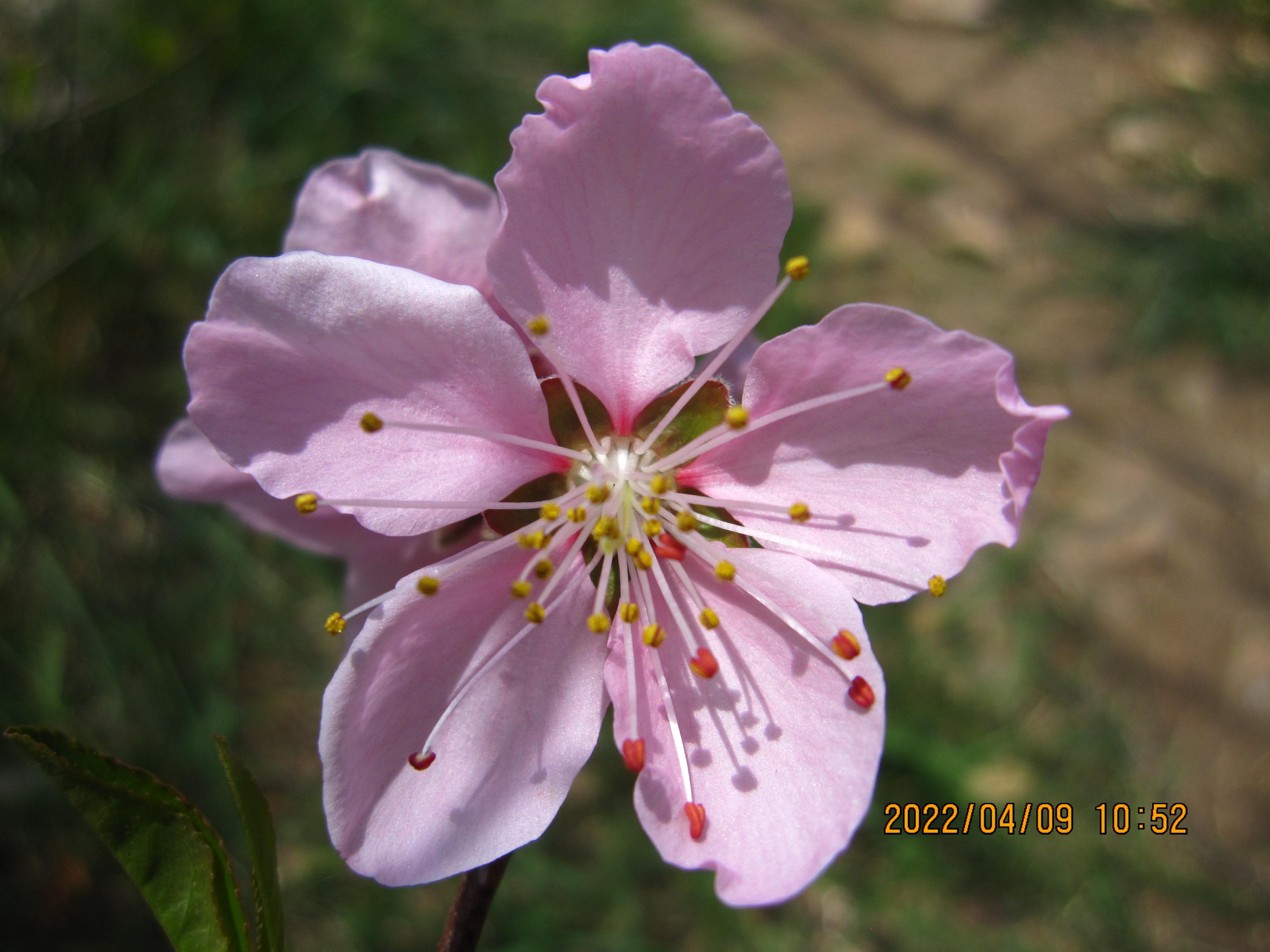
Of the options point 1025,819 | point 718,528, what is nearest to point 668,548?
point 718,528

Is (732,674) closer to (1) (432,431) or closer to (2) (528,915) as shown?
(1) (432,431)

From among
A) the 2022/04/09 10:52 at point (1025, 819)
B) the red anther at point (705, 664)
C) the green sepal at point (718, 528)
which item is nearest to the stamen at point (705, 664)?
the red anther at point (705, 664)

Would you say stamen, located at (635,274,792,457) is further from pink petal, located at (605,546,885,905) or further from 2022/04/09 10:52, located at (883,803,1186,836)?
2022/04/09 10:52, located at (883,803,1186,836)

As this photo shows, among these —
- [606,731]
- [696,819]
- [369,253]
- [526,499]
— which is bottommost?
[606,731]

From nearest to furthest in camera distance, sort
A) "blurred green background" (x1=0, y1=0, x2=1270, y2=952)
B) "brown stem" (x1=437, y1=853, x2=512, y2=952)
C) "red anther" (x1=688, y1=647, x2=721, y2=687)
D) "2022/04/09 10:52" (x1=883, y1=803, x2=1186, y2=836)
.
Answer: "brown stem" (x1=437, y1=853, x2=512, y2=952) < "red anther" (x1=688, y1=647, x2=721, y2=687) < "blurred green background" (x1=0, y1=0, x2=1270, y2=952) < "2022/04/09 10:52" (x1=883, y1=803, x2=1186, y2=836)

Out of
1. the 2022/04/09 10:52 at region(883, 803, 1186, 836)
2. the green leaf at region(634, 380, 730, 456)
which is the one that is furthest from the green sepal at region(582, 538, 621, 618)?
the 2022/04/09 10:52 at region(883, 803, 1186, 836)

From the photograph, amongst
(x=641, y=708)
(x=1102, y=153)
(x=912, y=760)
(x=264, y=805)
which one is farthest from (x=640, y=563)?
(x=1102, y=153)

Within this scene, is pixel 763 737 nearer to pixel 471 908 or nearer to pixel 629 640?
pixel 629 640
